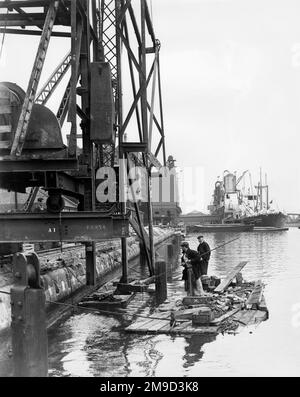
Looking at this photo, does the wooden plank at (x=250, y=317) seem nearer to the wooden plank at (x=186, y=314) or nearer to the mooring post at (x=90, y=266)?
the wooden plank at (x=186, y=314)

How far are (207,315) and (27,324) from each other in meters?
5.20

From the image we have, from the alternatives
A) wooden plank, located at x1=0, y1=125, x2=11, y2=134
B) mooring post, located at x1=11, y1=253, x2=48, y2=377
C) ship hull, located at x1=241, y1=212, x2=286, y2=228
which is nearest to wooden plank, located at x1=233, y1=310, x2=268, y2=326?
mooring post, located at x1=11, y1=253, x2=48, y2=377

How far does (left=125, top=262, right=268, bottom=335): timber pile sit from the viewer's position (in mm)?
11234

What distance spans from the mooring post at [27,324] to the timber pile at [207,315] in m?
4.27

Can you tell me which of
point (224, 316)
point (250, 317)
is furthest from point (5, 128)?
point (250, 317)

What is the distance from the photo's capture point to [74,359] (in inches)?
386

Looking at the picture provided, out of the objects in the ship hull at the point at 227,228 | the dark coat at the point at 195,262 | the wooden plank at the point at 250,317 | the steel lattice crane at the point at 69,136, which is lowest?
the ship hull at the point at 227,228

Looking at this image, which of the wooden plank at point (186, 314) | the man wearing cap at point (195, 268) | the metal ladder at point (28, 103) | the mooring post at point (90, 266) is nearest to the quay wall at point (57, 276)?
the mooring post at point (90, 266)

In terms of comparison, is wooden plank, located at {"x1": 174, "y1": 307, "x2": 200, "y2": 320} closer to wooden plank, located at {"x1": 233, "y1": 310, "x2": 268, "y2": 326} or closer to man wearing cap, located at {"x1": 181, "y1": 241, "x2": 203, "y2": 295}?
wooden plank, located at {"x1": 233, "y1": 310, "x2": 268, "y2": 326}

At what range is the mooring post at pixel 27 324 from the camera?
724cm

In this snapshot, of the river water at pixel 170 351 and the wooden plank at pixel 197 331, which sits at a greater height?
the wooden plank at pixel 197 331

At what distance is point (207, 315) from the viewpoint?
11.4m

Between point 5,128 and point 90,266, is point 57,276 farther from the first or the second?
point 5,128

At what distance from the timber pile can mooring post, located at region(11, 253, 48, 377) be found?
4269 mm
